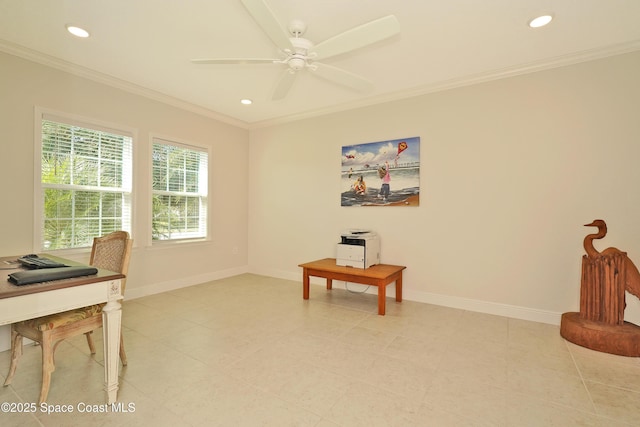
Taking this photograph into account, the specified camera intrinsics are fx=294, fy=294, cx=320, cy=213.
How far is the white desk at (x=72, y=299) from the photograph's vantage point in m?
1.37

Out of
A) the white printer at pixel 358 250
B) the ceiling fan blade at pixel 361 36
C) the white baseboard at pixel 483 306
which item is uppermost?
the ceiling fan blade at pixel 361 36

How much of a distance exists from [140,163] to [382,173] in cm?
309

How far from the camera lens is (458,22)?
2.31m

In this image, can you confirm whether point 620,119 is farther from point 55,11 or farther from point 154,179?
point 154,179

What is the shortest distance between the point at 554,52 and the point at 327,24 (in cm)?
218

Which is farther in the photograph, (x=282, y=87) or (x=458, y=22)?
(x=282, y=87)

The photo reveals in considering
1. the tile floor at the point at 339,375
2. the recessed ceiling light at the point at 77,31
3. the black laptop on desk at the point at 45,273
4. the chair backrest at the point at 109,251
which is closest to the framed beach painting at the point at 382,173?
the tile floor at the point at 339,375

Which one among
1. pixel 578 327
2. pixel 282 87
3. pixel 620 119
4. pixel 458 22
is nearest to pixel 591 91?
pixel 620 119

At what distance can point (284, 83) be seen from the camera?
2607 millimetres

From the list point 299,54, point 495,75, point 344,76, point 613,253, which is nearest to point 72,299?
point 299,54

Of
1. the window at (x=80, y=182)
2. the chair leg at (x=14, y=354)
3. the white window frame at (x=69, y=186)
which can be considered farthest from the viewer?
the window at (x=80, y=182)

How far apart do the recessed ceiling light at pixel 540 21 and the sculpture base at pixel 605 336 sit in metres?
2.48

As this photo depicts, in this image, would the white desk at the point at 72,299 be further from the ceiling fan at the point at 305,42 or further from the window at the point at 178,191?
the window at the point at 178,191

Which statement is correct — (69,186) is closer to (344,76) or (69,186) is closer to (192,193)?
(192,193)
